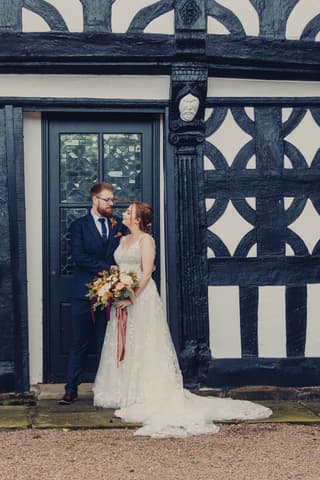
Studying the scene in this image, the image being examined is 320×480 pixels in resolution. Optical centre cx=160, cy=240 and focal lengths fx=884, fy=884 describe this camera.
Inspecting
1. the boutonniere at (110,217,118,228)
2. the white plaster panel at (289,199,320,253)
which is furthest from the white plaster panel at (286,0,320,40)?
the boutonniere at (110,217,118,228)

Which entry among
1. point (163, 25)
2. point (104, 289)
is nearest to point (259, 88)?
point (163, 25)

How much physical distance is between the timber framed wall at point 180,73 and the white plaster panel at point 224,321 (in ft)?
0.22

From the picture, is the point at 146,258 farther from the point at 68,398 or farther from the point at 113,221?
the point at 68,398

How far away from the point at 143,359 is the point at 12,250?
4.60ft

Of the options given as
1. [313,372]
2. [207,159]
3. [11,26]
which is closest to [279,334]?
[313,372]

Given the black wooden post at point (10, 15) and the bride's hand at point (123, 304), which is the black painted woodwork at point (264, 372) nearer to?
the bride's hand at point (123, 304)

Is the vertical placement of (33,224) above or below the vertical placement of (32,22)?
below

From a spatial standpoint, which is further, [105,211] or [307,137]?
[307,137]

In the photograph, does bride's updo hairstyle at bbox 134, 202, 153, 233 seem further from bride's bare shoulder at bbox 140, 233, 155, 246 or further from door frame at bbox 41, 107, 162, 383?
door frame at bbox 41, 107, 162, 383

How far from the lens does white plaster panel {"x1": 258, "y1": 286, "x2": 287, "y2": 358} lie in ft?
24.3

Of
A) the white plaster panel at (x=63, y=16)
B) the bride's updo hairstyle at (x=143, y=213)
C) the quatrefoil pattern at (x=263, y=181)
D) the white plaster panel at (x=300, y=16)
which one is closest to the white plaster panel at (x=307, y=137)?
the quatrefoil pattern at (x=263, y=181)

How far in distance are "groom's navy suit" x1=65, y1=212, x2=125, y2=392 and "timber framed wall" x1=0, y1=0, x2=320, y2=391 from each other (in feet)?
1.65

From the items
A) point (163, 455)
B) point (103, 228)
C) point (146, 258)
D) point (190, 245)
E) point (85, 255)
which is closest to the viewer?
point (163, 455)

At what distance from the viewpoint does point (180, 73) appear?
7.18 m
